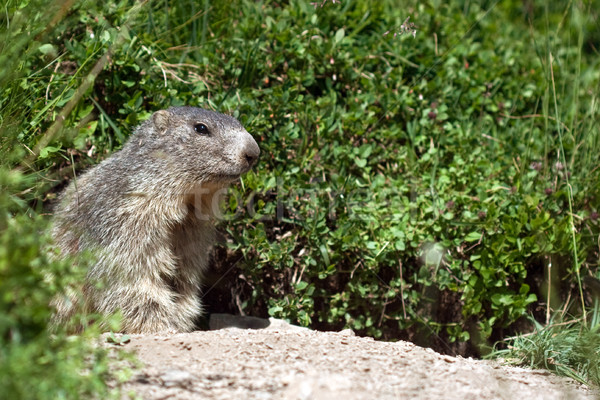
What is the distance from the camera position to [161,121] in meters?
4.68

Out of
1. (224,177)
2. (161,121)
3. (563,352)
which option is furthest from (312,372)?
(161,121)

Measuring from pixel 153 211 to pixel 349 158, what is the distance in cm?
186

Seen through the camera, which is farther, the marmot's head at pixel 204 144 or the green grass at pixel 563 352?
the marmot's head at pixel 204 144

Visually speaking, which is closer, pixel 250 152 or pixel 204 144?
pixel 250 152

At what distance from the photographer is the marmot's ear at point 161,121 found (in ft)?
15.3

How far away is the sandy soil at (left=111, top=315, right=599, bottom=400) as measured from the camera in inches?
114

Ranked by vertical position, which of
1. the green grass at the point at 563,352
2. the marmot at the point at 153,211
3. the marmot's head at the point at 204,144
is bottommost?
the green grass at the point at 563,352

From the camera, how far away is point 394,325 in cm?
569

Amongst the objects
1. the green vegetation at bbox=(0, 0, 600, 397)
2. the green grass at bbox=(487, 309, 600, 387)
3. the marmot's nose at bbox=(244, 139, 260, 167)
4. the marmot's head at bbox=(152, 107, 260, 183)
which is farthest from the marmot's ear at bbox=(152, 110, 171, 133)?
the green grass at bbox=(487, 309, 600, 387)

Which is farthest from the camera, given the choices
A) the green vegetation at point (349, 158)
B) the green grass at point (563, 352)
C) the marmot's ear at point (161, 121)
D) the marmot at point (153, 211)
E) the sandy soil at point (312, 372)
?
the green vegetation at point (349, 158)

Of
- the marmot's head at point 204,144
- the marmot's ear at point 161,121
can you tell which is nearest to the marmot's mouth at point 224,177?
the marmot's head at point 204,144

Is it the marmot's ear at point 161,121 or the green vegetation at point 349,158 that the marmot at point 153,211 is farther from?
the green vegetation at point 349,158

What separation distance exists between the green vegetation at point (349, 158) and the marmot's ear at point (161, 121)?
0.53 m

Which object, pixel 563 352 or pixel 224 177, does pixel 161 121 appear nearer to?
pixel 224 177
